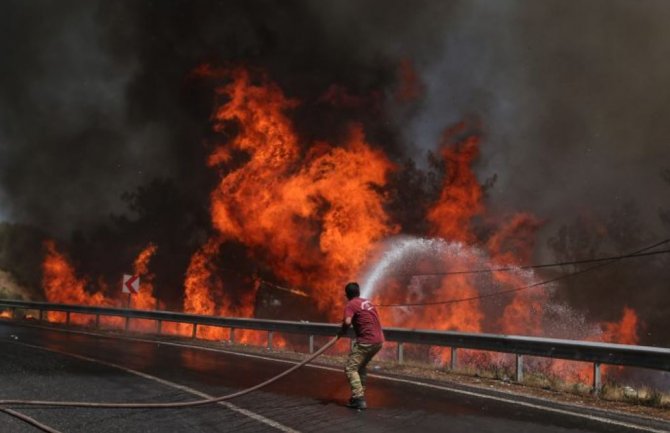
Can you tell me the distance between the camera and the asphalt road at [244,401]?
18.9ft

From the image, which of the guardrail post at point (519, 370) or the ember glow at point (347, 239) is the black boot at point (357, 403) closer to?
Result: the guardrail post at point (519, 370)

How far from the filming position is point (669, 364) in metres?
7.37

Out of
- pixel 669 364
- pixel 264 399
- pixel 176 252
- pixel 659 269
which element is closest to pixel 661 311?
pixel 659 269

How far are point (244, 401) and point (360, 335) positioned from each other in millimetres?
1656

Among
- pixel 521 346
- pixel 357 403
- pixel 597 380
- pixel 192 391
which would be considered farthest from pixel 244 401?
pixel 597 380

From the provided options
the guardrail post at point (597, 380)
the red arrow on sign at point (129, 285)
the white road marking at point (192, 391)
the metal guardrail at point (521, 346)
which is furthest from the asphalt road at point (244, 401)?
the red arrow on sign at point (129, 285)

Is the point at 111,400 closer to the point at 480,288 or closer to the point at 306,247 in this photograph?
the point at 306,247

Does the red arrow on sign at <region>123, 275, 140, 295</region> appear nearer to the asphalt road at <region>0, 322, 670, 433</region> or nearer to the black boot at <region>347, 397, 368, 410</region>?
the asphalt road at <region>0, 322, 670, 433</region>

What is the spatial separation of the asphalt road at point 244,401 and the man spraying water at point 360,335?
420mm

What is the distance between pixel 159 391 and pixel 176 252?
1067 inches

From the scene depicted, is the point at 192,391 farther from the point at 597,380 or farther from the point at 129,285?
the point at 129,285

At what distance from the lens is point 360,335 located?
283 inches

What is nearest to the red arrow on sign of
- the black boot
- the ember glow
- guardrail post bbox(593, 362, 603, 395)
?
the ember glow

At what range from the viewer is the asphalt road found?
5770mm
